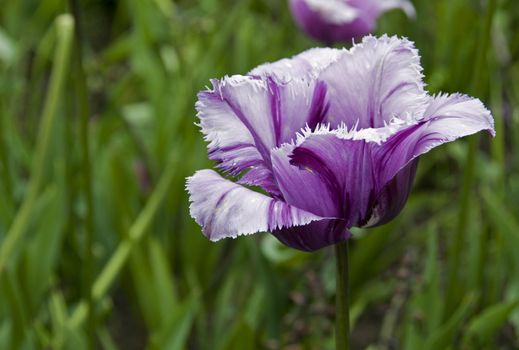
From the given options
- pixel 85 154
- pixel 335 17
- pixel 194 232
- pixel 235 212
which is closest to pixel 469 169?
pixel 335 17

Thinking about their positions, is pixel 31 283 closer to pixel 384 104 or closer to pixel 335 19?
pixel 335 19

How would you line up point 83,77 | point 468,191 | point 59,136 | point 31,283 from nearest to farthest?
1. point 83,77
2. point 468,191
3. point 31,283
4. point 59,136

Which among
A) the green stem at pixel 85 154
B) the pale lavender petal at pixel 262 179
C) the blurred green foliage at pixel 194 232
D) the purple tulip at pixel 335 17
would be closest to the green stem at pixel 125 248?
the blurred green foliage at pixel 194 232

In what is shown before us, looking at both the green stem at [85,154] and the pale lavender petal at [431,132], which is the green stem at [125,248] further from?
the pale lavender petal at [431,132]

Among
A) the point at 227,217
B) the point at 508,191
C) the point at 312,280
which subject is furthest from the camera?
the point at 508,191

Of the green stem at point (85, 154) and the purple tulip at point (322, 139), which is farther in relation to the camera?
the green stem at point (85, 154)

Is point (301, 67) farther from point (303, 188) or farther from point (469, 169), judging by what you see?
point (469, 169)

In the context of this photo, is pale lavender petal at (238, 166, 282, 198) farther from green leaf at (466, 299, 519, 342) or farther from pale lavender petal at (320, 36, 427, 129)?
green leaf at (466, 299, 519, 342)

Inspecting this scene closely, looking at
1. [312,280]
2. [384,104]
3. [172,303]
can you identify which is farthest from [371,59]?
[172,303]
